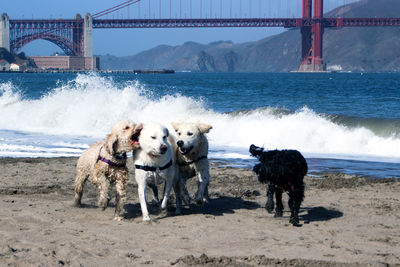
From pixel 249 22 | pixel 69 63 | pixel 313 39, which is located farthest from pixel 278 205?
pixel 69 63

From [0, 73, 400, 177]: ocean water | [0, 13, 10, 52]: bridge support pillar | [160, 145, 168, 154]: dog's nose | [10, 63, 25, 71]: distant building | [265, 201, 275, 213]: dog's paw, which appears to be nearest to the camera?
[160, 145, 168, 154]: dog's nose

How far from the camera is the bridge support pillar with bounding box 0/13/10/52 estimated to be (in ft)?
349

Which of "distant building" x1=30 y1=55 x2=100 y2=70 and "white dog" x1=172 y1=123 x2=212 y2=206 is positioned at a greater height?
"distant building" x1=30 y1=55 x2=100 y2=70

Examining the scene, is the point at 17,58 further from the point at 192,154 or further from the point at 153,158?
the point at 153,158

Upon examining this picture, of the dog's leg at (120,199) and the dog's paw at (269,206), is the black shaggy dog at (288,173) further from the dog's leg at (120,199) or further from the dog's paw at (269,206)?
the dog's leg at (120,199)

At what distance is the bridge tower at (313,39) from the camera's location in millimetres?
98500

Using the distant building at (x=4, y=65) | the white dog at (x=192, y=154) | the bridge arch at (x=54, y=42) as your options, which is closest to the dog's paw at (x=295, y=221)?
the white dog at (x=192, y=154)

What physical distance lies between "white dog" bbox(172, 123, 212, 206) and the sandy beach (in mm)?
255

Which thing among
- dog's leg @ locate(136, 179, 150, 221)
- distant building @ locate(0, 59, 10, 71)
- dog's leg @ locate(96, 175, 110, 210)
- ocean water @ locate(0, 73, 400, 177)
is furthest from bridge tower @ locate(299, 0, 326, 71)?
dog's leg @ locate(136, 179, 150, 221)

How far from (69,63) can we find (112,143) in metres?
109

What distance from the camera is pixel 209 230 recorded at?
485 cm

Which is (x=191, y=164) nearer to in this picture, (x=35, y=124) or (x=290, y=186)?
(x=290, y=186)

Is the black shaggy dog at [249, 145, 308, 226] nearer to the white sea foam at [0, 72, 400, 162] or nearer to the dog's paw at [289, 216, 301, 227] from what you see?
the dog's paw at [289, 216, 301, 227]

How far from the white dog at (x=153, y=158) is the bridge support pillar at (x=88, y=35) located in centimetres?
9860
